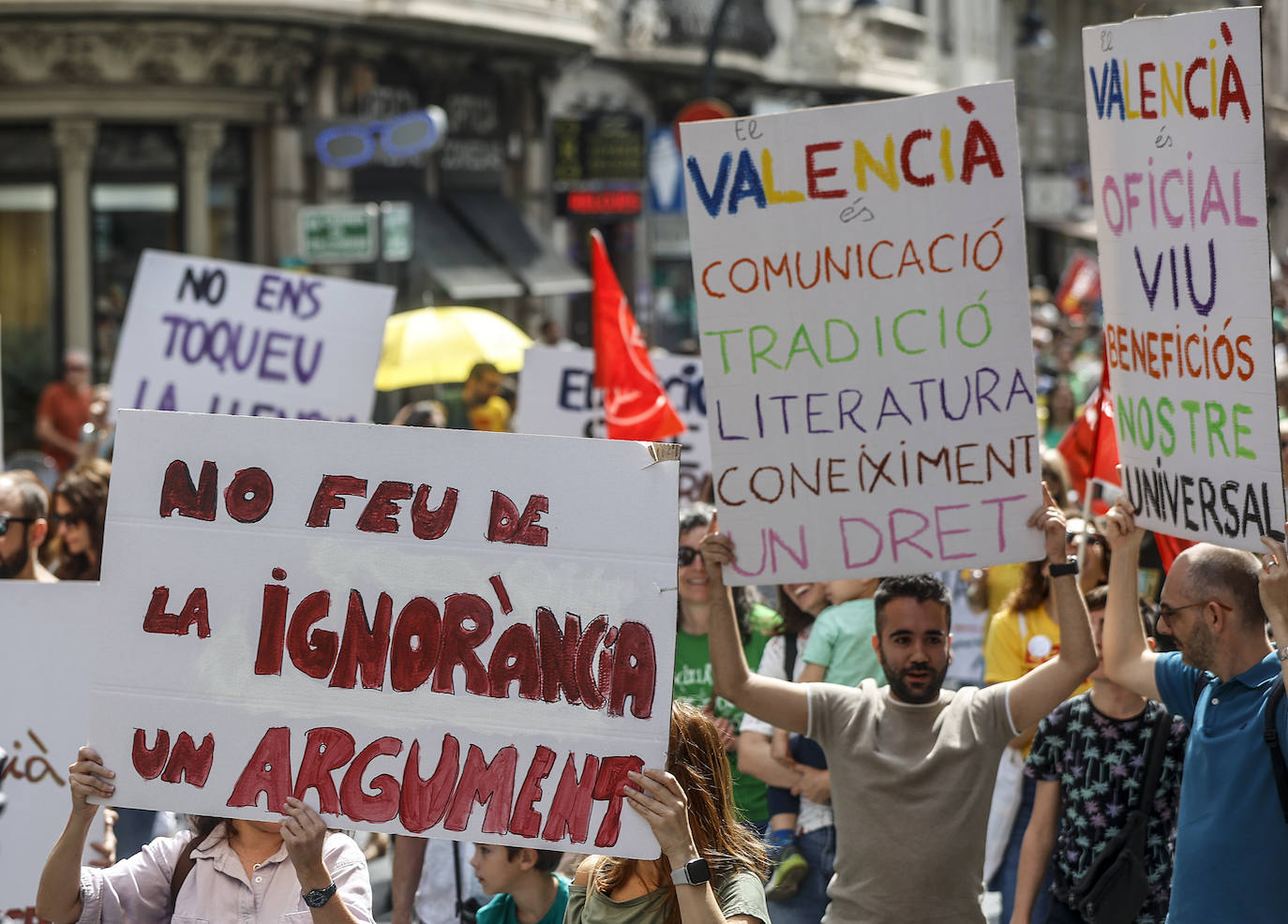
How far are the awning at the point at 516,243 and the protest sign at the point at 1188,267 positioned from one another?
16.9 m

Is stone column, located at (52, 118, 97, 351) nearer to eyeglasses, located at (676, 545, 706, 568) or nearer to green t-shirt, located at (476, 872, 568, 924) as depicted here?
eyeglasses, located at (676, 545, 706, 568)

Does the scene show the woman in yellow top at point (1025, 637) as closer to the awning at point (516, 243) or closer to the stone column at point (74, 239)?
the stone column at point (74, 239)

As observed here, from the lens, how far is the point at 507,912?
13.1ft

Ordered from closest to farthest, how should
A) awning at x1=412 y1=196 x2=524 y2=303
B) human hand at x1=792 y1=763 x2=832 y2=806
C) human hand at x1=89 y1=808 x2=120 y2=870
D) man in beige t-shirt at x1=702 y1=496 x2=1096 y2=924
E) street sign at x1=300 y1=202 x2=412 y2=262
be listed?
man in beige t-shirt at x1=702 y1=496 x2=1096 y2=924, human hand at x1=89 y1=808 x2=120 y2=870, human hand at x1=792 y1=763 x2=832 y2=806, street sign at x1=300 y1=202 x2=412 y2=262, awning at x1=412 y1=196 x2=524 y2=303

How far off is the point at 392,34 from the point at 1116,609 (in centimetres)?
1643

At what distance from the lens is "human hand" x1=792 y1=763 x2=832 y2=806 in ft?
17.8

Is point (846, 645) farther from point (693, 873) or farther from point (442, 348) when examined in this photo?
point (442, 348)

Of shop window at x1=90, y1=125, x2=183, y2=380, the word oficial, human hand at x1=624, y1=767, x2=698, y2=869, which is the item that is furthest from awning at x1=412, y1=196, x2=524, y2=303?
human hand at x1=624, y1=767, x2=698, y2=869

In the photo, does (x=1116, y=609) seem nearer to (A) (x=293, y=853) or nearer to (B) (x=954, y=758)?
(B) (x=954, y=758)

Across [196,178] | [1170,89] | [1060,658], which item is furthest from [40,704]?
[196,178]

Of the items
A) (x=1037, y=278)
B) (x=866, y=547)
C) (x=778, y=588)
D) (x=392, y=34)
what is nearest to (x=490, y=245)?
(x=392, y=34)

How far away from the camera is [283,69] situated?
1845 centimetres

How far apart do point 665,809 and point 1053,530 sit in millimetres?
1245

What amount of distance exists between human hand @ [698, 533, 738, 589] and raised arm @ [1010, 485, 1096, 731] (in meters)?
0.69
